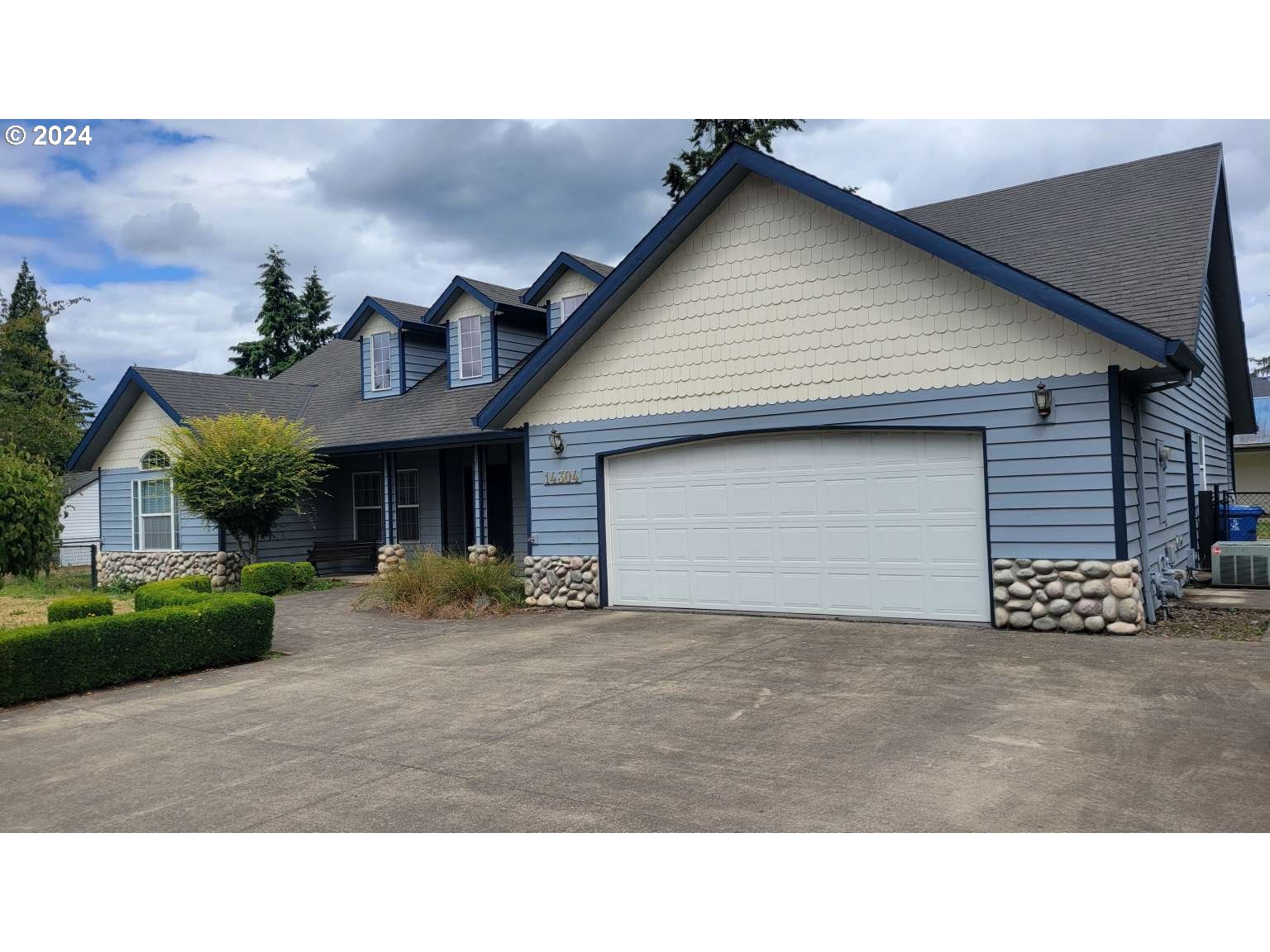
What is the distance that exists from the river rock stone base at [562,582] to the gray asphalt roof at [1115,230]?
735 cm

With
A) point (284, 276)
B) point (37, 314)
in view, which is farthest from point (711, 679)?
point (284, 276)

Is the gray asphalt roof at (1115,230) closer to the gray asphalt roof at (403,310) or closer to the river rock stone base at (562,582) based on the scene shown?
the river rock stone base at (562,582)

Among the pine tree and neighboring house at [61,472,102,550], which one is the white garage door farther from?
the pine tree

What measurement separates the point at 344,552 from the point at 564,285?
7.53 meters

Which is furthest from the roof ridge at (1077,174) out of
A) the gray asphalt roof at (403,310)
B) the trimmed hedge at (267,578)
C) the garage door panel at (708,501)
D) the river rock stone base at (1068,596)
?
the trimmed hedge at (267,578)

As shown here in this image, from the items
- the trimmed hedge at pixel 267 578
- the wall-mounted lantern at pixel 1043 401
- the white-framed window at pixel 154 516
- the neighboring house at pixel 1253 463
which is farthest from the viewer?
the neighboring house at pixel 1253 463

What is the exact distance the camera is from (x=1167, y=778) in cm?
501

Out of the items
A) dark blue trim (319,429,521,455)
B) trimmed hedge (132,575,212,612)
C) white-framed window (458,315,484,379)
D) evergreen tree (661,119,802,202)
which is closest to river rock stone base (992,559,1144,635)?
dark blue trim (319,429,521,455)

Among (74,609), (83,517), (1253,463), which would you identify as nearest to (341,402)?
(74,609)

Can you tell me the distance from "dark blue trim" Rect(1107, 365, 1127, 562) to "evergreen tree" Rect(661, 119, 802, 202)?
20.4 m

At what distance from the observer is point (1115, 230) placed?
488 inches

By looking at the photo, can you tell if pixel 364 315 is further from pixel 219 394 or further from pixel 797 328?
pixel 797 328

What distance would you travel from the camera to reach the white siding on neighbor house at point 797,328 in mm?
10133

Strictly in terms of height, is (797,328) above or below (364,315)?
below
